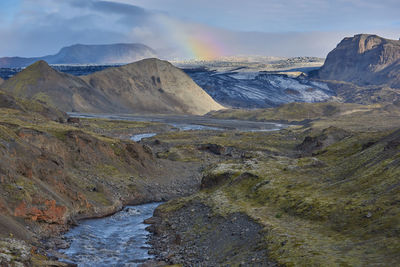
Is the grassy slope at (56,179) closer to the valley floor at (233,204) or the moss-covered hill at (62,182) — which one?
the moss-covered hill at (62,182)

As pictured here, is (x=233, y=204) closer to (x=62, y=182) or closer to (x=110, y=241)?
(x=110, y=241)

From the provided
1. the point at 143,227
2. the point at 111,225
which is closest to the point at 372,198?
the point at 143,227

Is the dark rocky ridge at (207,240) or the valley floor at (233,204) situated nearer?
the valley floor at (233,204)

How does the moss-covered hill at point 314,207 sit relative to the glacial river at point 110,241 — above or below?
above

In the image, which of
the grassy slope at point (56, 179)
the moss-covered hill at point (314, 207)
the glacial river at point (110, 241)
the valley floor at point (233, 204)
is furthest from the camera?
the grassy slope at point (56, 179)

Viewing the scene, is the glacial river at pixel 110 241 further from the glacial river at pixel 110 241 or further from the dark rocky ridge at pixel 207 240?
the dark rocky ridge at pixel 207 240

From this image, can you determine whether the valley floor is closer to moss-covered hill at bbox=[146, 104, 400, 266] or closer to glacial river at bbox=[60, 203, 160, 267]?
moss-covered hill at bbox=[146, 104, 400, 266]

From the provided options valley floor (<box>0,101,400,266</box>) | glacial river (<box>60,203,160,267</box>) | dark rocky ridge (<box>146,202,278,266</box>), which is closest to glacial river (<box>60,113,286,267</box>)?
glacial river (<box>60,203,160,267</box>)

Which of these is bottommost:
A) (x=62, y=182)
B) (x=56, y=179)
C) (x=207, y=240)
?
(x=207, y=240)

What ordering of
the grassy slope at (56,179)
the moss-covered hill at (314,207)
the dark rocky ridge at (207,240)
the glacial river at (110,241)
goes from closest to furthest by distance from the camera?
the moss-covered hill at (314,207), the dark rocky ridge at (207,240), the glacial river at (110,241), the grassy slope at (56,179)

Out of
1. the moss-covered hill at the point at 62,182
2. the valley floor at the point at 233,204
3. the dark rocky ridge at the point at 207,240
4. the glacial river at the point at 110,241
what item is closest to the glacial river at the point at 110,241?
the glacial river at the point at 110,241

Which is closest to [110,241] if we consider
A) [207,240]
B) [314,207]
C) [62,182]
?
[207,240]

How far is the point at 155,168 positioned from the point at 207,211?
129ft

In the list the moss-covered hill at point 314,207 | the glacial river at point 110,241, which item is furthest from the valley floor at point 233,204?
the glacial river at point 110,241
